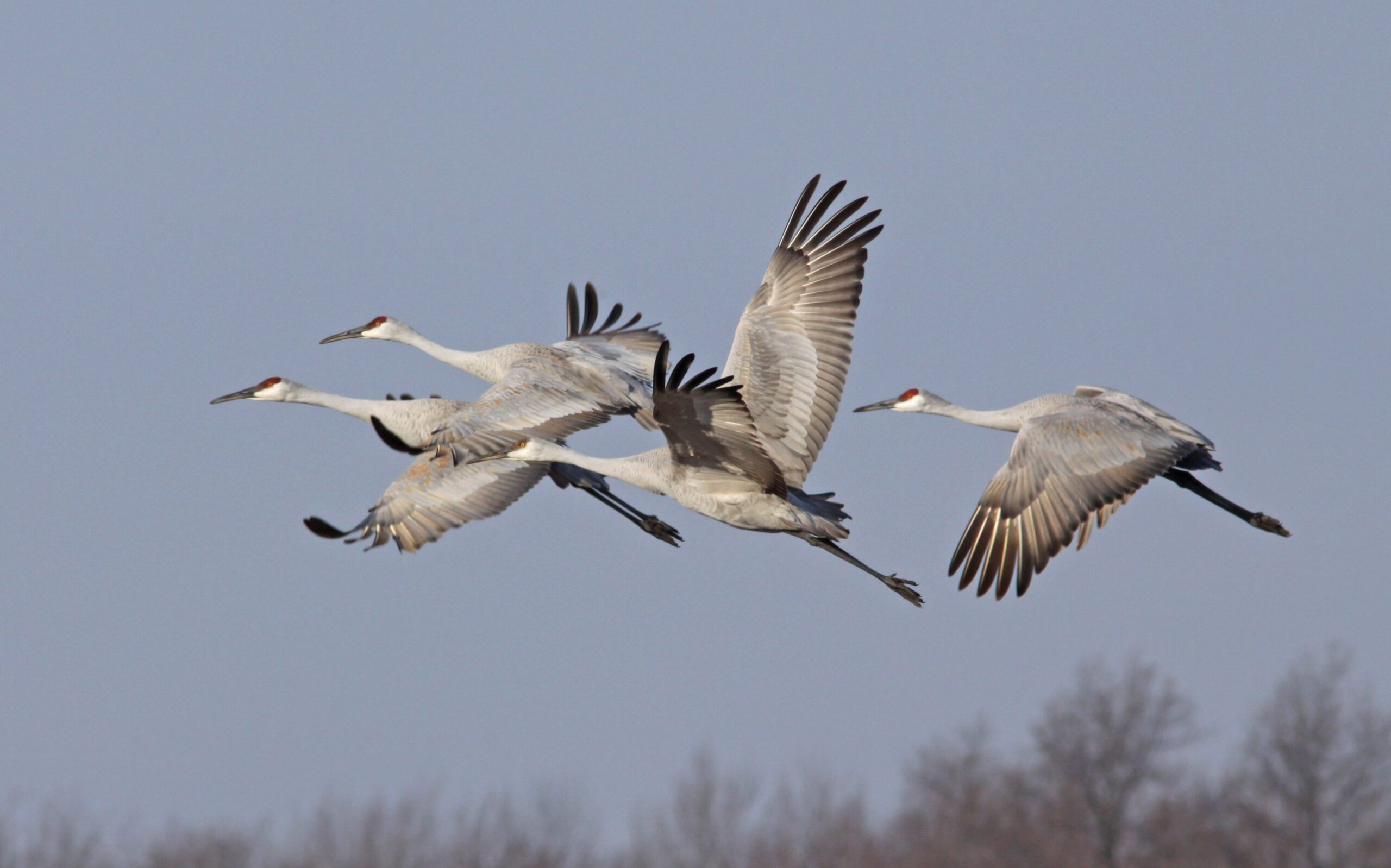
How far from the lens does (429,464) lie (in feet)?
43.0

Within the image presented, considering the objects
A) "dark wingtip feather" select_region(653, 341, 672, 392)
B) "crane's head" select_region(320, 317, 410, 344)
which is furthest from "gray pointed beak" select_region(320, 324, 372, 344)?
"dark wingtip feather" select_region(653, 341, 672, 392)

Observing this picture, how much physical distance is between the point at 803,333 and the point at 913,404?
208cm

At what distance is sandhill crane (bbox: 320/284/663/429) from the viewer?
42.6 feet

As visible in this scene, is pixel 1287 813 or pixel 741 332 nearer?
pixel 741 332

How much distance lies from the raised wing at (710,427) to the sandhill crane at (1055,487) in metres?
1.36

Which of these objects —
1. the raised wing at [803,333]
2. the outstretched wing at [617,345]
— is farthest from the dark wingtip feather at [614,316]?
the raised wing at [803,333]

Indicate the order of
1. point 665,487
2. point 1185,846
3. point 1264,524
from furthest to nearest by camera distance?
point 1185,846, point 1264,524, point 665,487

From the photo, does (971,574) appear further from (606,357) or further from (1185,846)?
(1185,846)

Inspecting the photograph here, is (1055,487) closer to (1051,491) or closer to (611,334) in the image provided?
(1051,491)

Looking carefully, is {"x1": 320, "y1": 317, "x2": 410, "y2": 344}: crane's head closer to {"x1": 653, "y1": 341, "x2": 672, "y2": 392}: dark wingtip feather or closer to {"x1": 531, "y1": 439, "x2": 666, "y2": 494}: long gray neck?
{"x1": 531, "y1": 439, "x2": 666, "y2": 494}: long gray neck

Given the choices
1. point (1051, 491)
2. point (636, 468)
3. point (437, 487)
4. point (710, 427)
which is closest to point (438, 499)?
point (437, 487)

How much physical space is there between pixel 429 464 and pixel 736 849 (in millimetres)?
31506

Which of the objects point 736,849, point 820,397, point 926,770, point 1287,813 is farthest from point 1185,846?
point 820,397

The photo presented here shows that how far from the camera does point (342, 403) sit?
14.2 metres
